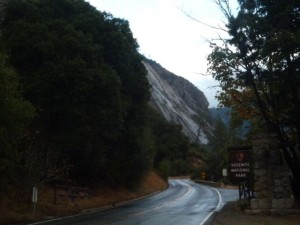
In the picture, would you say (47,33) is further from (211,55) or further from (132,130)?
(132,130)

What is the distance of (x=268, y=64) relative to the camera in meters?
23.3

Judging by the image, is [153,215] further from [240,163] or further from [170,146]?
[170,146]

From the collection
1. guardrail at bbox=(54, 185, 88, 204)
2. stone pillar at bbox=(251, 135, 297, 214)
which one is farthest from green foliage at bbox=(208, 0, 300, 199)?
guardrail at bbox=(54, 185, 88, 204)

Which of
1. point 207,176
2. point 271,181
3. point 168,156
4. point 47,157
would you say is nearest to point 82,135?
point 47,157

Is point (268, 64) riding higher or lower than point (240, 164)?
higher

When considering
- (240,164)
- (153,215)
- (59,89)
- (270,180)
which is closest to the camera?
(270,180)

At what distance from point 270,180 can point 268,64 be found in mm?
5428

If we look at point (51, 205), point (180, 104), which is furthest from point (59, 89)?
point (180, 104)

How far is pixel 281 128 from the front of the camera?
2667 cm

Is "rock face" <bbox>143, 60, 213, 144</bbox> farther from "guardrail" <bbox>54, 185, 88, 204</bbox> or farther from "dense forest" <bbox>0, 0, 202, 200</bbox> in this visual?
"guardrail" <bbox>54, 185, 88, 204</bbox>

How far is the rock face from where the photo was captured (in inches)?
5733

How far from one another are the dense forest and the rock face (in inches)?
3734

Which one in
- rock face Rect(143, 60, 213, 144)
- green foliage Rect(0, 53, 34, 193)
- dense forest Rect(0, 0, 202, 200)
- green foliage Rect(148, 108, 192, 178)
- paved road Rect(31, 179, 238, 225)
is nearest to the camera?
green foliage Rect(0, 53, 34, 193)

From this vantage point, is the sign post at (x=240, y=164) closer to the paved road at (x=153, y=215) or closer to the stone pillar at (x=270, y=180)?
the stone pillar at (x=270, y=180)
